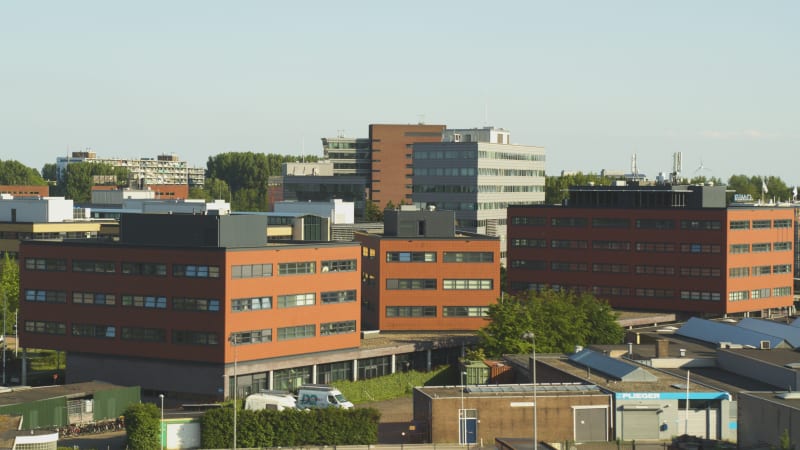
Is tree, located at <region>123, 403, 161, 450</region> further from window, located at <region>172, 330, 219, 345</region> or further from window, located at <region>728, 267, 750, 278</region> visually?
window, located at <region>728, 267, 750, 278</region>

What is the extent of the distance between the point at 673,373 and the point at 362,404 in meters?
30.1

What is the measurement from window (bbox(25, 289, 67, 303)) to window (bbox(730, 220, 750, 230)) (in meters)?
85.7

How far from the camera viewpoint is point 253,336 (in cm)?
11388

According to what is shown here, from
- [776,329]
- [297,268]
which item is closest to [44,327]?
[297,268]

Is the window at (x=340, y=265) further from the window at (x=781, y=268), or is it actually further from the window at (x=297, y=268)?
the window at (x=781, y=268)

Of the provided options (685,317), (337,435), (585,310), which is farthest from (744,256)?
(337,435)

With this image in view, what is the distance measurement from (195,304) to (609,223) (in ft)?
238

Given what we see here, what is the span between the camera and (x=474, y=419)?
90.4 meters

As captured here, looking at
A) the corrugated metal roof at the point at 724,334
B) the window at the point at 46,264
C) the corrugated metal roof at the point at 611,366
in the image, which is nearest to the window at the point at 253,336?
the window at the point at 46,264

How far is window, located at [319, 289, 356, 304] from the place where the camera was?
120375mm

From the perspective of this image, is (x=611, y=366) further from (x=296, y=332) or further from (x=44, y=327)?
(x=44, y=327)

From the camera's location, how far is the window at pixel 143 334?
4483 inches

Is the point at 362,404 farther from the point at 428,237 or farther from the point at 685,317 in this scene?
the point at 685,317

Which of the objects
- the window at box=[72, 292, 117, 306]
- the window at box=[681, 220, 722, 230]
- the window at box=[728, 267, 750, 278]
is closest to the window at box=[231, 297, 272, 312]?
the window at box=[72, 292, 117, 306]
